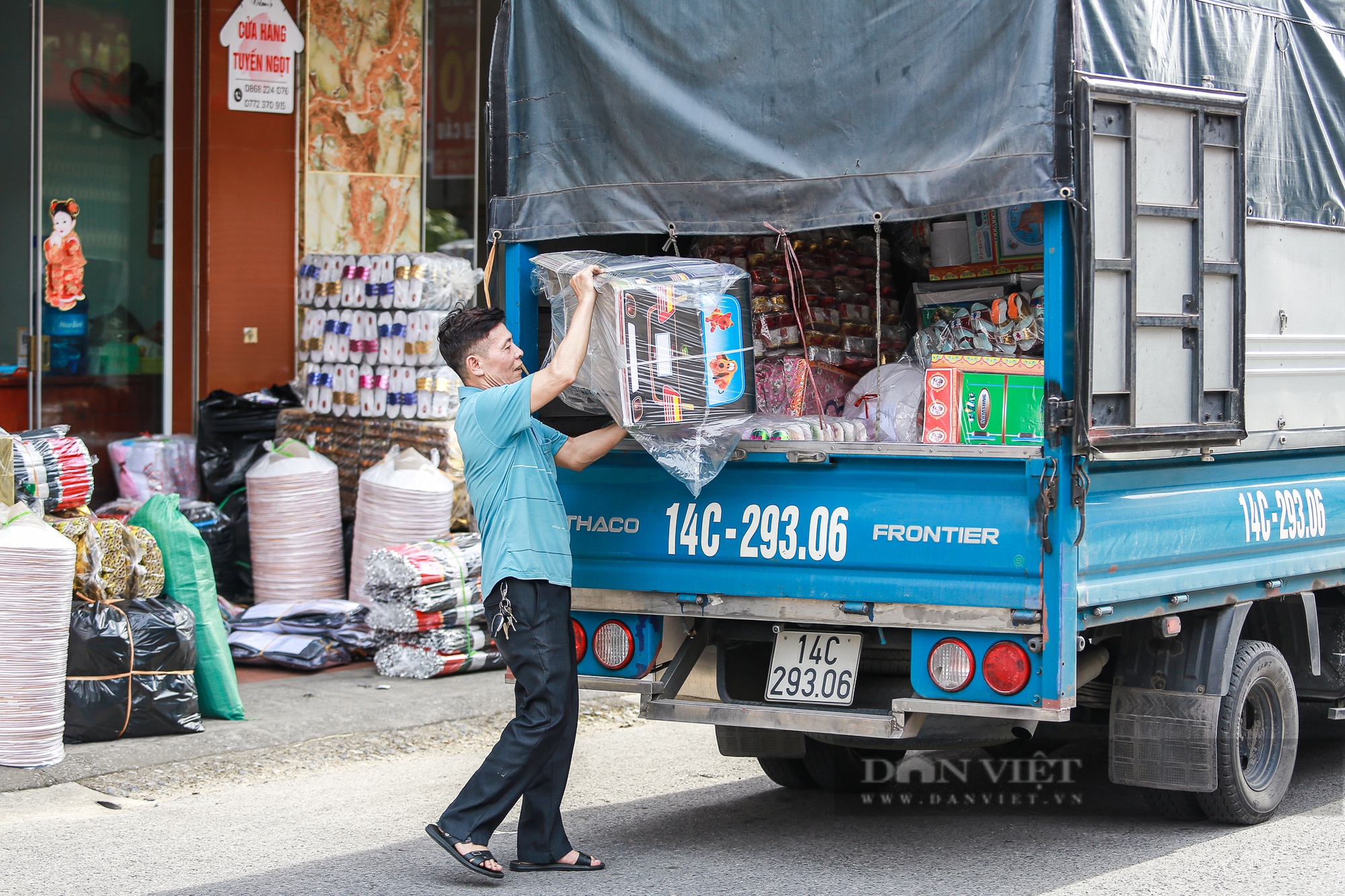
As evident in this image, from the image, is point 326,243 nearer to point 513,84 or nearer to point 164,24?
point 164,24

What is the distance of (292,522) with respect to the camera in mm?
8773

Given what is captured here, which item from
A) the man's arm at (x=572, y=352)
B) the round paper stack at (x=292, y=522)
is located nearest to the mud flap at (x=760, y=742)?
the man's arm at (x=572, y=352)

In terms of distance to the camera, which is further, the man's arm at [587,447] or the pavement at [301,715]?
the pavement at [301,715]

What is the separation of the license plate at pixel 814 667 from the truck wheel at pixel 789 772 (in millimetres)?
1319

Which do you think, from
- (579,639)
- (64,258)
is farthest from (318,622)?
(579,639)

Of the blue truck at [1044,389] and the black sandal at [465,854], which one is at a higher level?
the blue truck at [1044,389]

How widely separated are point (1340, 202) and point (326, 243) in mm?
6434

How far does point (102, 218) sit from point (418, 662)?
365 cm

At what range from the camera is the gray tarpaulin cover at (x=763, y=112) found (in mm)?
4566

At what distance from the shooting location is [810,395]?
569 centimetres

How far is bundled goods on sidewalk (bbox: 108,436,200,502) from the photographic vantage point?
9.19m

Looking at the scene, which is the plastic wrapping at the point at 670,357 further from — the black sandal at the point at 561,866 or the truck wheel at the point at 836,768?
the truck wheel at the point at 836,768

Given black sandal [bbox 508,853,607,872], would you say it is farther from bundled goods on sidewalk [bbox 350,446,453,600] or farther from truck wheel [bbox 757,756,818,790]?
bundled goods on sidewalk [bbox 350,446,453,600]

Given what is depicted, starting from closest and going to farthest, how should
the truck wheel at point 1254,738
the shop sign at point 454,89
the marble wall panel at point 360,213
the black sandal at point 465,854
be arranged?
1. the black sandal at point 465,854
2. the truck wheel at point 1254,738
3. the marble wall panel at point 360,213
4. the shop sign at point 454,89
